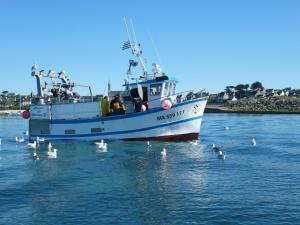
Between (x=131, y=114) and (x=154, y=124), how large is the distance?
231 centimetres

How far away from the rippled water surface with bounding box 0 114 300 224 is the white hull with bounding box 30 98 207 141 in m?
5.47

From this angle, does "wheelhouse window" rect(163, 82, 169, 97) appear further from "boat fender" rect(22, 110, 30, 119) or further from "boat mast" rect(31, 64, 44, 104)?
"boat fender" rect(22, 110, 30, 119)

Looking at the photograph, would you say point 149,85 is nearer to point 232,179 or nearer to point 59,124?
point 59,124

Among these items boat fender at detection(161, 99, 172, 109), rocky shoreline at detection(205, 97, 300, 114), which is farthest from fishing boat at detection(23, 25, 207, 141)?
rocky shoreline at detection(205, 97, 300, 114)

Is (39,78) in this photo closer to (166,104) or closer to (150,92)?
(150,92)

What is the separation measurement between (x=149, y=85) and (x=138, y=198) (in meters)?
24.3

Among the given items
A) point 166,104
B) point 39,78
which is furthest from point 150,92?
point 39,78

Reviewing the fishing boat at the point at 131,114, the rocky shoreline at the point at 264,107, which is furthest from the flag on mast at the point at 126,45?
the rocky shoreline at the point at 264,107

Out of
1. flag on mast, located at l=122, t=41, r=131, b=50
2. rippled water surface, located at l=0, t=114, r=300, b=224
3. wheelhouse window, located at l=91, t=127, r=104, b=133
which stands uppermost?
flag on mast, located at l=122, t=41, r=131, b=50

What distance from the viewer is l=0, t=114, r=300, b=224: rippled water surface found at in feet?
62.0

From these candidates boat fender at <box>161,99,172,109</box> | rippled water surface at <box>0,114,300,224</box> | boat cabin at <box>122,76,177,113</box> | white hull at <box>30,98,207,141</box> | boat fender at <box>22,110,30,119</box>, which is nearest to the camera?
rippled water surface at <box>0,114,300,224</box>

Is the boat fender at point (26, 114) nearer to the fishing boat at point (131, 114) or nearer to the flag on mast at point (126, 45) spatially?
the fishing boat at point (131, 114)

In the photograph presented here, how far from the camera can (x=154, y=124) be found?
43594 millimetres

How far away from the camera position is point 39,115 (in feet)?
165
